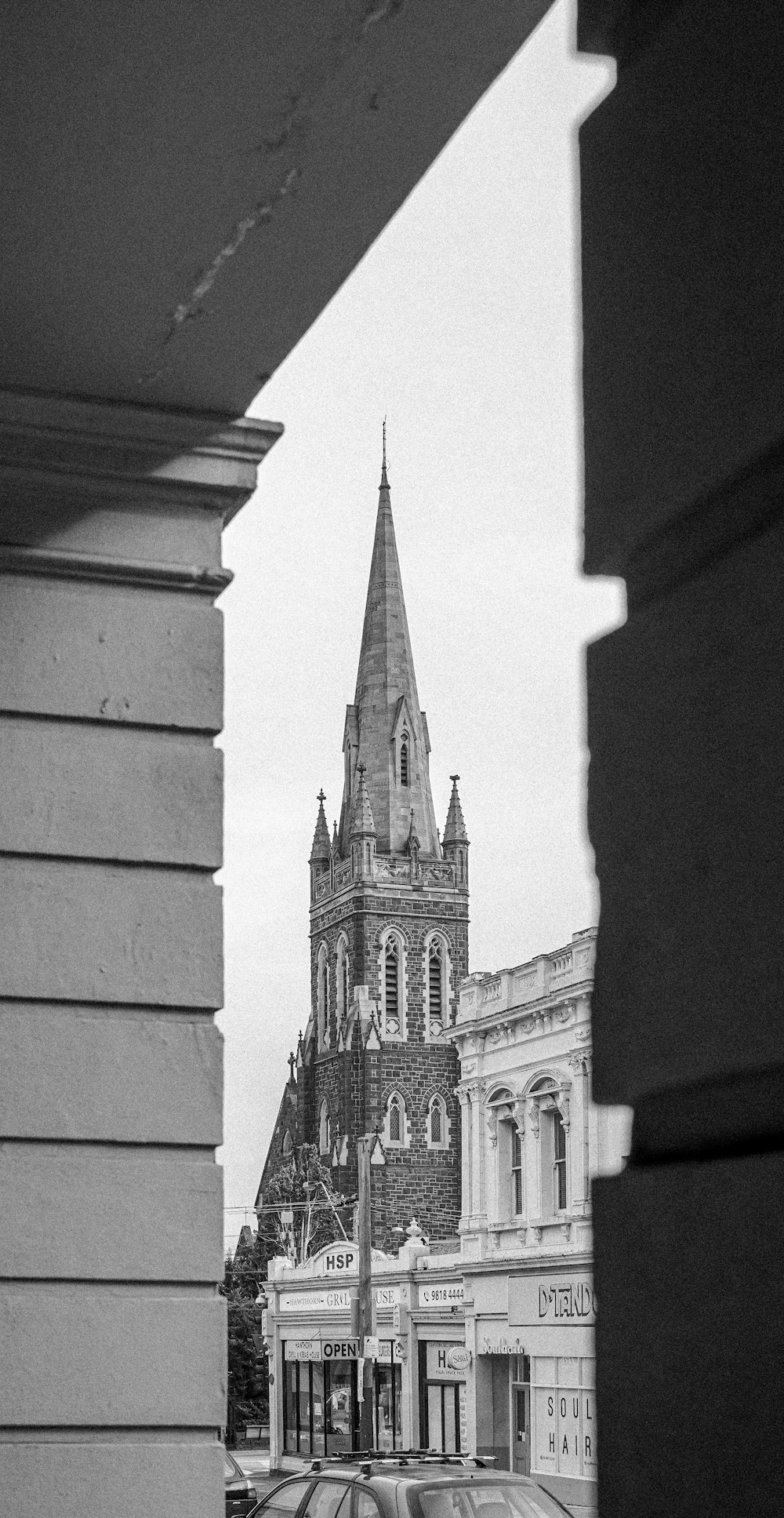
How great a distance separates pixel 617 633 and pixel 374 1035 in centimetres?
7486

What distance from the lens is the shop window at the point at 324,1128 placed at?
78.4 metres

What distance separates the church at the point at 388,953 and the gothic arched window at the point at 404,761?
8 cm

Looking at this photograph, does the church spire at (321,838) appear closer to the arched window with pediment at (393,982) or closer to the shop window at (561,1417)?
the arched window with pediment at (393,982)

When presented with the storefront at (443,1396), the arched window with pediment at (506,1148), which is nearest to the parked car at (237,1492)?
the arched window with pediment at (506,1148)

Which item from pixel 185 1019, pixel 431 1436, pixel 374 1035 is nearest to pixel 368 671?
pixel 374 1035

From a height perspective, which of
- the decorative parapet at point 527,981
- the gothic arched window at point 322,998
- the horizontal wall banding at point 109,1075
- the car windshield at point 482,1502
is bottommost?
the car windshield at point 482,1502

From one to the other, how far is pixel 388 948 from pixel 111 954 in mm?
74297

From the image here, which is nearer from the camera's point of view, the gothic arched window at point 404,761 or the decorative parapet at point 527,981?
the decorative parapet at point 527,981

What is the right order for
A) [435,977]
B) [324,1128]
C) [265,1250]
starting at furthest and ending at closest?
[324,1128], [435,977], [265,1250]

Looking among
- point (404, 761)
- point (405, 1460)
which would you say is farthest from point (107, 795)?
point (404, 761)

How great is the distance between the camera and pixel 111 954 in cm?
300

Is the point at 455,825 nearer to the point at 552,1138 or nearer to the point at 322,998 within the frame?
the point at 322,998

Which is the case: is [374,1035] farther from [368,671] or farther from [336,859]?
[368,671]

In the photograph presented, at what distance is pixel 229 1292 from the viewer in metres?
69.9
